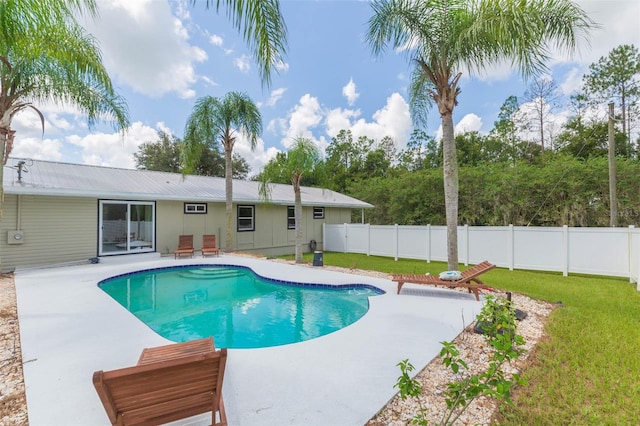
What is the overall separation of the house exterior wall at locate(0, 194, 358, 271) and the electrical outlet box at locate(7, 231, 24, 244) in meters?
0.10

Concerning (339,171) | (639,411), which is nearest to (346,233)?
(639,411)

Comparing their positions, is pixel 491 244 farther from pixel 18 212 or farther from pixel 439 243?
pixel 18 212

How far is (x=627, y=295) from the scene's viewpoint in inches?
270

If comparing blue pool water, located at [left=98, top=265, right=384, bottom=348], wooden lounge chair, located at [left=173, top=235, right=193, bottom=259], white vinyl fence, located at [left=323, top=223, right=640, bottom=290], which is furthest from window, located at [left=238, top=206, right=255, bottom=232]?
white vinyl fence, located at [left=323, top=223, right=640, bottom=290]

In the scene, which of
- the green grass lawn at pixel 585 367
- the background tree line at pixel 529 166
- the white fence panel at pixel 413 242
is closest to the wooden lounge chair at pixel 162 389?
the green grass lawn at pixel 585 367

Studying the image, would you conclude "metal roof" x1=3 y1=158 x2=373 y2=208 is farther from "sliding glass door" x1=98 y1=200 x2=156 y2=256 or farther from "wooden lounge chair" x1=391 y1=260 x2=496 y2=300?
Result: "wooden lounge chair" x1=391 y1=260 x2=496 y2=300

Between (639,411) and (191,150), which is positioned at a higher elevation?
(191,150)

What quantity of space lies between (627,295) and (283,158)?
33.6 feet

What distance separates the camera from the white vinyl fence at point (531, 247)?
872 centimetres

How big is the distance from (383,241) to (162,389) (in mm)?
12749

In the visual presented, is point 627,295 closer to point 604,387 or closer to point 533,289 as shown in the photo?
point 533,289

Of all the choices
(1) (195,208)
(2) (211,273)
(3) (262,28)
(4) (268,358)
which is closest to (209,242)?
(1) (195,208)

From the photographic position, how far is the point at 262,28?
3.37 m

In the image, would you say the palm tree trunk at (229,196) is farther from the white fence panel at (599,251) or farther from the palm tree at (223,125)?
the white fence panel at (599,251)
